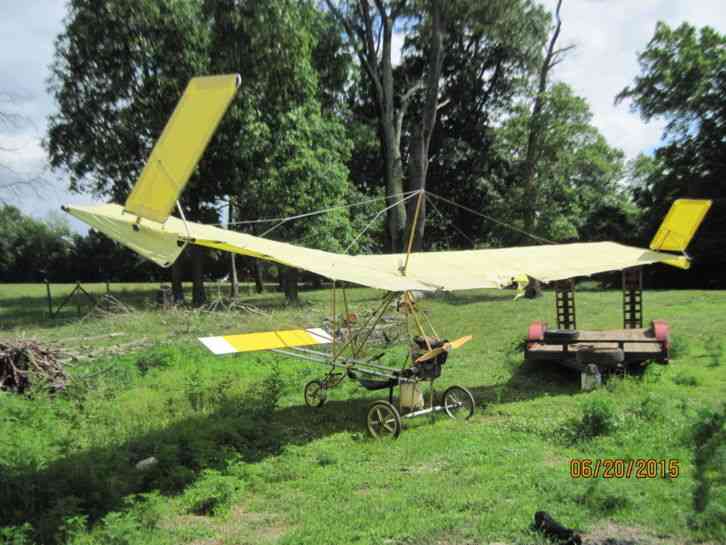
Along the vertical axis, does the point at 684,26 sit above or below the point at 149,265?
above

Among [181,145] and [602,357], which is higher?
[181,145]

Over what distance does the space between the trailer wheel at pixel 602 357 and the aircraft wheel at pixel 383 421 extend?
3674 mm

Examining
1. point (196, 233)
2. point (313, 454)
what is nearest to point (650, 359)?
point (313, 454)

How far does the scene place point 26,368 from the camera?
960 cm

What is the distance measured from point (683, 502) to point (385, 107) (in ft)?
81.3

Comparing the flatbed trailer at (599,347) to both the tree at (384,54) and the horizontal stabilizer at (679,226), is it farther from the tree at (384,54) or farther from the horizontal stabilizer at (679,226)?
the tree at (384,54)

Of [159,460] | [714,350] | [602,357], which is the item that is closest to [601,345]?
[602,357]

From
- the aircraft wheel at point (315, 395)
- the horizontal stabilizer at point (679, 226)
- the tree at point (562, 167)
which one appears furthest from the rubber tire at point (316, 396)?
the tree at point (562, 167)

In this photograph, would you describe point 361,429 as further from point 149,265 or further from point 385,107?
point 149,265

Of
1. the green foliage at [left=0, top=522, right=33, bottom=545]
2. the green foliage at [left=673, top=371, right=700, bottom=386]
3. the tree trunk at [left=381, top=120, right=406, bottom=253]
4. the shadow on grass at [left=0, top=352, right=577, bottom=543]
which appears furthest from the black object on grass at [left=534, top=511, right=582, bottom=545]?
the tree trunk at [left=381, top=120, right=406, bottom=253]

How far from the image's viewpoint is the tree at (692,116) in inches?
1130

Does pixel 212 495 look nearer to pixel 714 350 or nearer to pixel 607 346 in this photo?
pixel 607 346

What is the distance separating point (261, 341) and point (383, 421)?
8.87 ft

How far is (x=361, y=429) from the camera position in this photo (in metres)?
7.92
